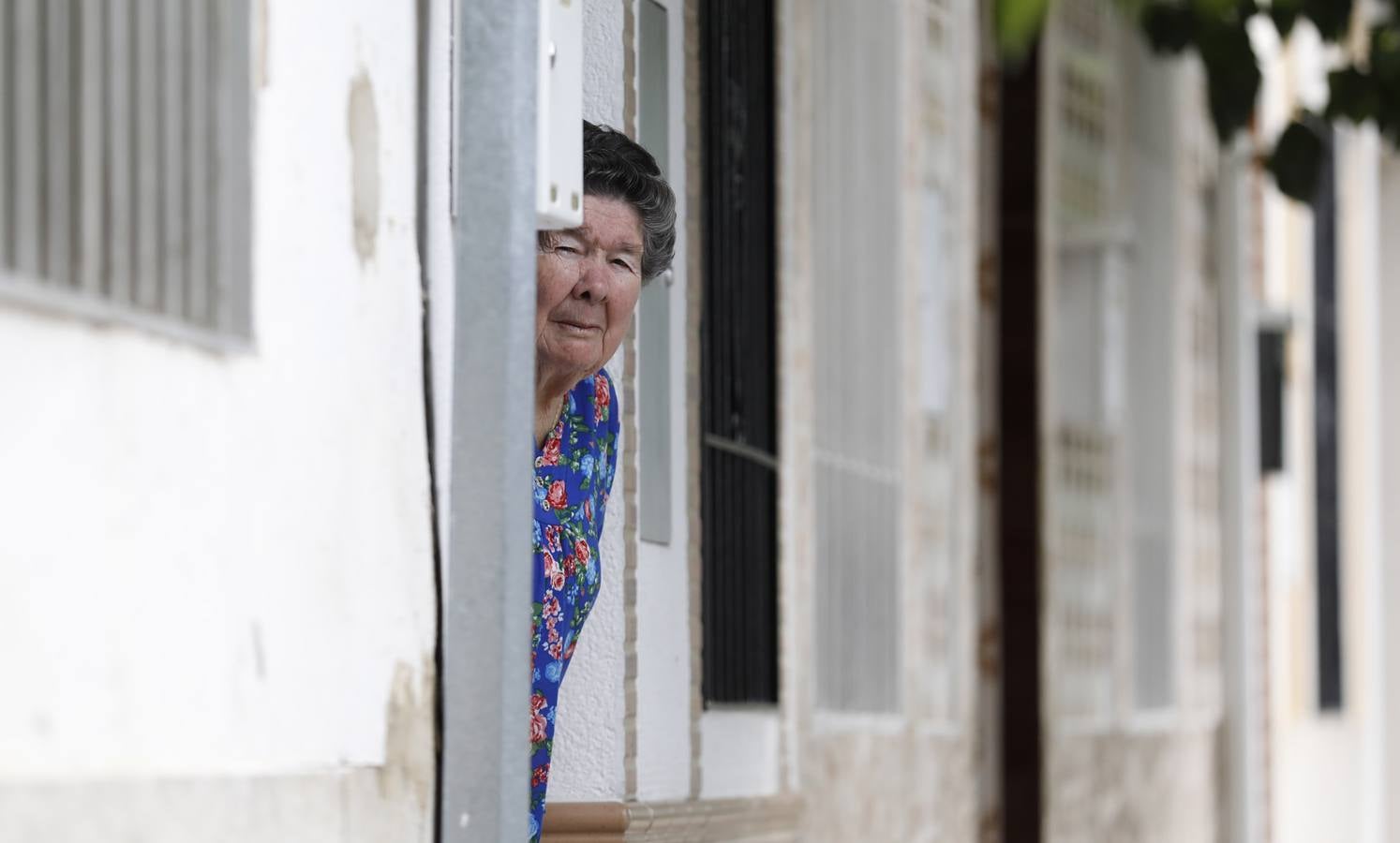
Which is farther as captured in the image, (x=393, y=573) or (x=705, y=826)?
(x=705, y=826)

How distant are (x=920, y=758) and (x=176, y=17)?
3671 mm

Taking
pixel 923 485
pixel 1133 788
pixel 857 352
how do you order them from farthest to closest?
pixel 1133 788, pixel 923 485, pixel 857 352

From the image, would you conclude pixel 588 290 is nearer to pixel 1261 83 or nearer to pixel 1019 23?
pixel 1019 23

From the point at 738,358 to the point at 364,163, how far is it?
67 cm

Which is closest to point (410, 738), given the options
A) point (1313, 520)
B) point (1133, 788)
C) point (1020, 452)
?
point (1020, 452)

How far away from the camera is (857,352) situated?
430 centimetres

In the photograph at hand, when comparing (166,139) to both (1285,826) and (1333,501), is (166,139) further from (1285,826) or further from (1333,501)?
(1333,501)

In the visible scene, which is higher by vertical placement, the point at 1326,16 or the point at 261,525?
the point at 1326,16

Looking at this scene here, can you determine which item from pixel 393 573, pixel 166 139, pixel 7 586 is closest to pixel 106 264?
pixel 166 139

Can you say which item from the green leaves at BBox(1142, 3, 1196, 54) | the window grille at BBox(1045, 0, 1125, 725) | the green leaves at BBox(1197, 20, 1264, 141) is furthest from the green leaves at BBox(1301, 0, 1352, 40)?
the window grille at BBox(1045, 0, 1125, 725)

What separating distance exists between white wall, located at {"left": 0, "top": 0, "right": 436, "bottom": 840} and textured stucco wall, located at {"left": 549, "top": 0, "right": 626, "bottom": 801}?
145 millimetres

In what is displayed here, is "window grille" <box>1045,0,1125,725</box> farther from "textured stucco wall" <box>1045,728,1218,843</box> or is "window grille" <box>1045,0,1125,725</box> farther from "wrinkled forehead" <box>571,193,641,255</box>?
"wrinkled forehead" <box>571,193,641,255</box>

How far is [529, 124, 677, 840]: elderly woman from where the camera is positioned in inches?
95.9

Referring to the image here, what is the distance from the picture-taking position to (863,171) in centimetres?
427
